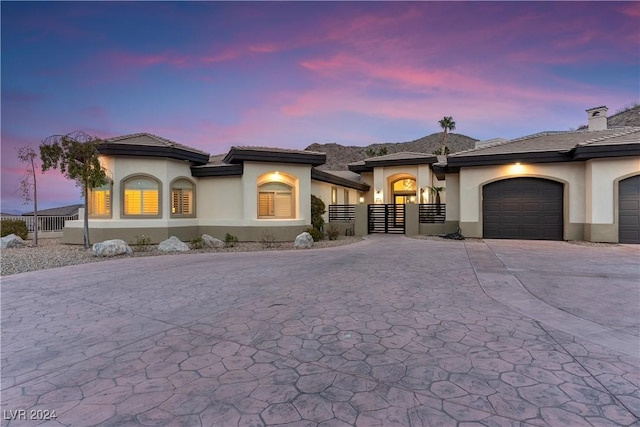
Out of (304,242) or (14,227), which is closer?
(304,242)

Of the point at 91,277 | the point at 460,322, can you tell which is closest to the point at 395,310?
the point at 460,322

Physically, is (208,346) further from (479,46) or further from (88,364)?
(479,46)

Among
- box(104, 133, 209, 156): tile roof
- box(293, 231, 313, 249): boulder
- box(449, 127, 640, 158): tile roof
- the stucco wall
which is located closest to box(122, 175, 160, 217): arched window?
box(104, 133, 209, 156): tile roof

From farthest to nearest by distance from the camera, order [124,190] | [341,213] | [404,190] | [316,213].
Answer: [404,190] → [341,213] → [316,213] → [124,190]

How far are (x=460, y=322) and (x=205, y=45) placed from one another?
1771cm

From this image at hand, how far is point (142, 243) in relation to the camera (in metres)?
13.0

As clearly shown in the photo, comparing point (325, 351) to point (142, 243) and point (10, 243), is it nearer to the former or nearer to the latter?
point (142, 243)

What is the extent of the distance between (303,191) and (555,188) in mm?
13014

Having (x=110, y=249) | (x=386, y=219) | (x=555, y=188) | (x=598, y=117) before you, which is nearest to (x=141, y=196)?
(x=110, y=249)

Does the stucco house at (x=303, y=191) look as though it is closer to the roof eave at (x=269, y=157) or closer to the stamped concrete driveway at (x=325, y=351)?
the roof eave at (x=269, y=157)

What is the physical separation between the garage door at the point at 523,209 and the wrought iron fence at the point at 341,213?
802 cm

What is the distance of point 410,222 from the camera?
61.2 ft

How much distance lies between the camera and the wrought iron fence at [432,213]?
18.6 m

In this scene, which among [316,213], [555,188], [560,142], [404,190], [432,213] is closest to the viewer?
[555,188]
